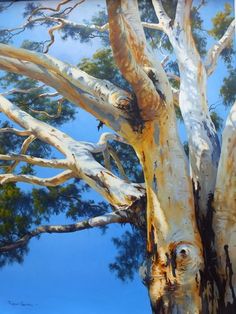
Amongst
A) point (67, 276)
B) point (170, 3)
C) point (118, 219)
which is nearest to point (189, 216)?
point (118, 219)

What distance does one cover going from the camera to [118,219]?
280 cm

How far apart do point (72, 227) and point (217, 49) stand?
1.23m

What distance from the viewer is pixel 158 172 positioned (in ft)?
8.89

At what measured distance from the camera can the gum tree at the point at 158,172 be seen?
8.42 ft

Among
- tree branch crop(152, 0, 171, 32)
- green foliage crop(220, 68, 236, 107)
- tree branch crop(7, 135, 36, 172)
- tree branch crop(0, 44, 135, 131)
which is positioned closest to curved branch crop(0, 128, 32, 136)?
tree branch crop(7, 135, 36, 172)

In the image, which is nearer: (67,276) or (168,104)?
(168,104)

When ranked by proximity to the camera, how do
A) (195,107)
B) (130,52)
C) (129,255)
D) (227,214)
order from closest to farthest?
(130,52) → (227,214) → (129,255) → (195,107)

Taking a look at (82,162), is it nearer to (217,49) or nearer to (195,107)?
A: (195,107)

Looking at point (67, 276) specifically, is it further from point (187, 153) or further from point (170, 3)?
point (170, 3)

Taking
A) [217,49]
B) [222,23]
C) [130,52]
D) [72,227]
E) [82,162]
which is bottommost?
[72,227]

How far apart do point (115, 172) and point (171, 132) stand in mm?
454

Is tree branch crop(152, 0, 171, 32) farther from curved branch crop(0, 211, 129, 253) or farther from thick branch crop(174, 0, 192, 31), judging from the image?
curved branch crop(0, 211, 129, 253)

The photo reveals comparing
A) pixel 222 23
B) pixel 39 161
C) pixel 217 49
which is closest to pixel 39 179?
pixel 39 161

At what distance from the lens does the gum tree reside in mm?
2566
